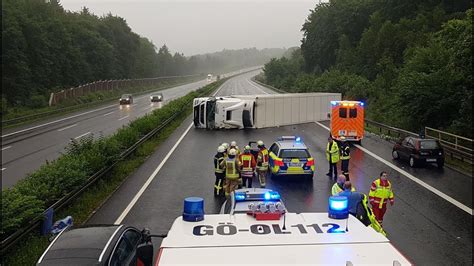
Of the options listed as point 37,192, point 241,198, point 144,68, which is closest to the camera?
point 241,198

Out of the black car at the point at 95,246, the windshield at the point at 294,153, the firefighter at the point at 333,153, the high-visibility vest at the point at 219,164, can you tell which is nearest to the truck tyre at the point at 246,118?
the firefighter at the point at 333,153

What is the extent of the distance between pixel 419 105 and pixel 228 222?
32.2 metres

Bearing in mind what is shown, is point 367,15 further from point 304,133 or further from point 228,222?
point 228,222

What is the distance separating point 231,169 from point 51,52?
73.1 meters

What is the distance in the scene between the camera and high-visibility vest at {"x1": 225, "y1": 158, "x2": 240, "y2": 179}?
15971 mm

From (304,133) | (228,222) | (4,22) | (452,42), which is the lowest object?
(304,133)

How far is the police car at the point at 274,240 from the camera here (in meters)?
4.34

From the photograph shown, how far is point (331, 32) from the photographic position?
336ft

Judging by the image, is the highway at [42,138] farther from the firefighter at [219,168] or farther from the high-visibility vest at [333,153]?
the high-visibility vest at [333,153]

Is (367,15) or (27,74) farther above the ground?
(367,15)

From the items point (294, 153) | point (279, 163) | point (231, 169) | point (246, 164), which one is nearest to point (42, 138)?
point (279, 163)

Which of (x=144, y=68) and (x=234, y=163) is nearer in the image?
(x=234, y=163)

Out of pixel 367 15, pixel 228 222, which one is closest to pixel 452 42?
pixel 228 222

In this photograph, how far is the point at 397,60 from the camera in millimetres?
65625
